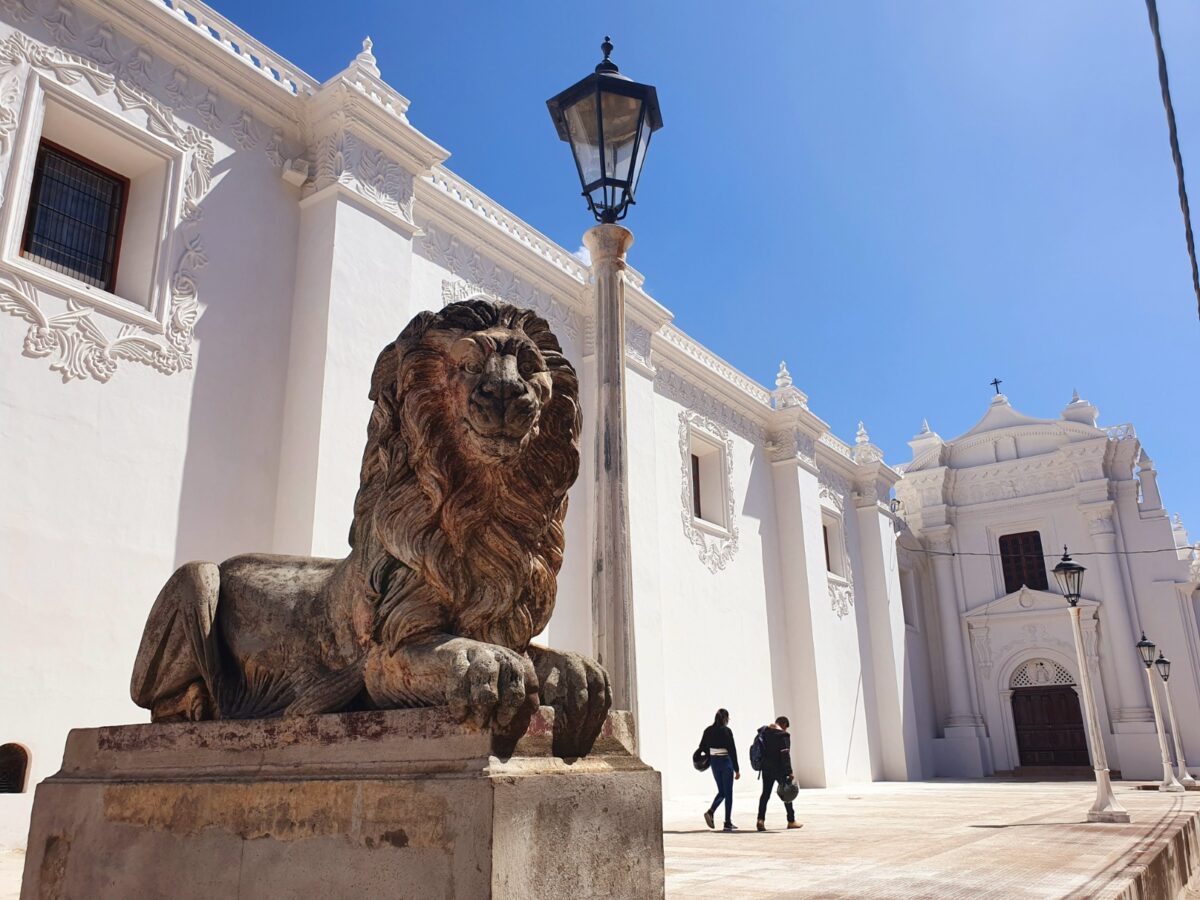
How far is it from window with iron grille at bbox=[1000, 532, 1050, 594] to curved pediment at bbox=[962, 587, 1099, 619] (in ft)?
1.19

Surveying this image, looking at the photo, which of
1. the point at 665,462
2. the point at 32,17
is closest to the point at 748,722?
the point at 665,462

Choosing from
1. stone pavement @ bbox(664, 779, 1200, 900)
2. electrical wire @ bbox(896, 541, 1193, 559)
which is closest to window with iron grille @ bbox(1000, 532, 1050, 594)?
electrical wire @ bbox(896, 541, 1193, 559)

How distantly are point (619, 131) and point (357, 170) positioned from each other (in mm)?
4917

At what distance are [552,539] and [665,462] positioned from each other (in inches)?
434

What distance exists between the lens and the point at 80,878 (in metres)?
2.42

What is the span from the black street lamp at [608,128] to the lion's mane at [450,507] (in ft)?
6.90

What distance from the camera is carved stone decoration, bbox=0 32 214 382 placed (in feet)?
20.1

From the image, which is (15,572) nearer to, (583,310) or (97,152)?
(97,152)

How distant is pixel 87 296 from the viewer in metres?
6.40

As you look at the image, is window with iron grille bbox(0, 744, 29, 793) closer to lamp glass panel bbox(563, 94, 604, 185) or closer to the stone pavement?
the stone pavement

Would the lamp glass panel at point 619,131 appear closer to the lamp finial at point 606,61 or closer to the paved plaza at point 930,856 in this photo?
the lamp finial at point 606,61

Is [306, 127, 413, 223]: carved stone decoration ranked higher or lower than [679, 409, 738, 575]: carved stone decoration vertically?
higher

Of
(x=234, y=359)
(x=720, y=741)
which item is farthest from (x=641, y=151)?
(x=720, y=741)

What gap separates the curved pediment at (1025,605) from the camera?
802 inches
